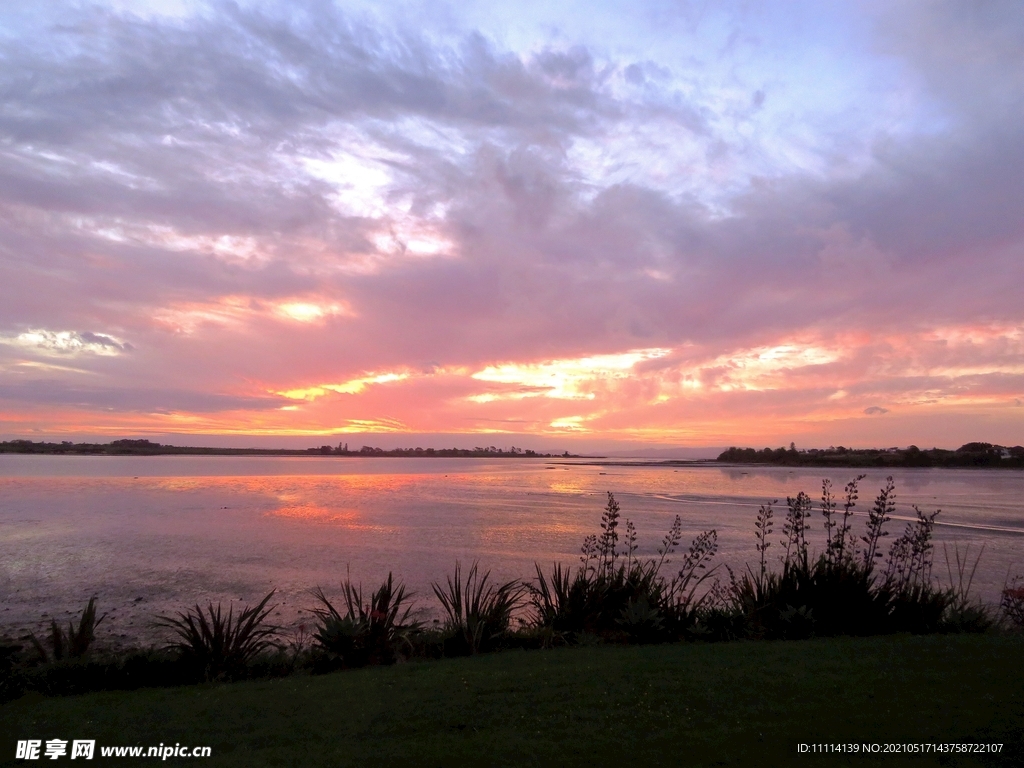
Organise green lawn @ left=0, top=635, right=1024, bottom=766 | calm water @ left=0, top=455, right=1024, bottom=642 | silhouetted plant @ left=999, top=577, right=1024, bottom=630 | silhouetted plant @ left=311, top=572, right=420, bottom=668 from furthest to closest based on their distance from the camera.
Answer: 1. calm water @ left=0, top=455, right=1024, bottom=642
2. silhouetted plant @ left=999, top=577, right=1024, bottom=630
3. silhouetted plant @ left=311, top=572, right=420, bottom=668
4. green lawn @ left=0, top=635, right=1024, bottom=766

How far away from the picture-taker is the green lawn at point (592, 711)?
432 cm

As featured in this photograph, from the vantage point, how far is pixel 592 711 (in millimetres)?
5051

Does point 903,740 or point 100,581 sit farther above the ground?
point 903,740

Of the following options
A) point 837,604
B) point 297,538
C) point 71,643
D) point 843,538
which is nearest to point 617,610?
point 837,604

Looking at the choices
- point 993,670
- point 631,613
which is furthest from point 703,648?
point 993,670

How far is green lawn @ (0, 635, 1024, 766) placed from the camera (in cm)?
432

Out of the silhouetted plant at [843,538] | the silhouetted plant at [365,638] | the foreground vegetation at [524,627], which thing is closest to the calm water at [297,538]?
the foreground vegetation at [524,627]

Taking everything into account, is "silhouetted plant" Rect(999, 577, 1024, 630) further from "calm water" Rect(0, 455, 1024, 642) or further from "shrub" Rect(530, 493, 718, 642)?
"shrub" Rect(530, 493, 718, 642)

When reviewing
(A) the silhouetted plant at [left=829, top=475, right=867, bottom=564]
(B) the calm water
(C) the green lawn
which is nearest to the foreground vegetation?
(A) the silhouetted plant at [left=829, top=475, right=867, bottom=564]

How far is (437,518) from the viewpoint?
26719 mm

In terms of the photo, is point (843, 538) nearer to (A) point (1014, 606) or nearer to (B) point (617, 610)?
(A) point (1014, 606)

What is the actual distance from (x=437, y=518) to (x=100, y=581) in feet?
44.6

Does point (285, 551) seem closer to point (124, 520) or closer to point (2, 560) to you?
point (2, 560)

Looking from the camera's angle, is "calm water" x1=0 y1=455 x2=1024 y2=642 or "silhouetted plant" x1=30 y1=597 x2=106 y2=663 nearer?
"silhouetted plant" x1=30 y1=597 x2=106 y2=663
